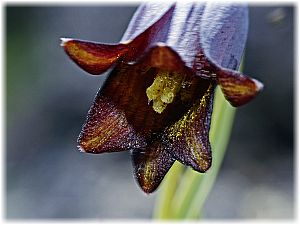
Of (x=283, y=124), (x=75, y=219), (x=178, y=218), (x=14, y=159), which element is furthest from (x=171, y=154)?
(x=14, y=159)

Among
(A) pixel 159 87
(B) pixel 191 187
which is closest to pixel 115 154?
(B) pixel 191 187

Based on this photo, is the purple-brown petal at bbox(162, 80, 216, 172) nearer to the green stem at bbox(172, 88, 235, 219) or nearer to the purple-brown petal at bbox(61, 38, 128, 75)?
the purple-brown petal at bbox(61, 38, 128, 75)

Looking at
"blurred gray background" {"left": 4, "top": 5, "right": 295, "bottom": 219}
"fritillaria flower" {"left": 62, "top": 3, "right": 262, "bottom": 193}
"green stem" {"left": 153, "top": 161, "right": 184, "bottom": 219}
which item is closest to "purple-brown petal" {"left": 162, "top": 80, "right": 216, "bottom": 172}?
"fritillaria flower" {"left": 62, "top": 3, "right": 262, "bottom": 193}

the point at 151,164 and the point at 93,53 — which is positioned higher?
the point at 93,53

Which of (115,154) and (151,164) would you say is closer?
(151,164)

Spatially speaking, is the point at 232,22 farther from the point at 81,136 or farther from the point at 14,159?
the point at 14,159

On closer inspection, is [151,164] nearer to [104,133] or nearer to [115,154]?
[104,133]

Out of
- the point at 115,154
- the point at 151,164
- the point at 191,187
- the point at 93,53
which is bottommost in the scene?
the point at 115,154

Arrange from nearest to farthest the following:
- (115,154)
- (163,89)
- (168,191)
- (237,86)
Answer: (237,86) < (163,89) < (168,191) < (115,154)
